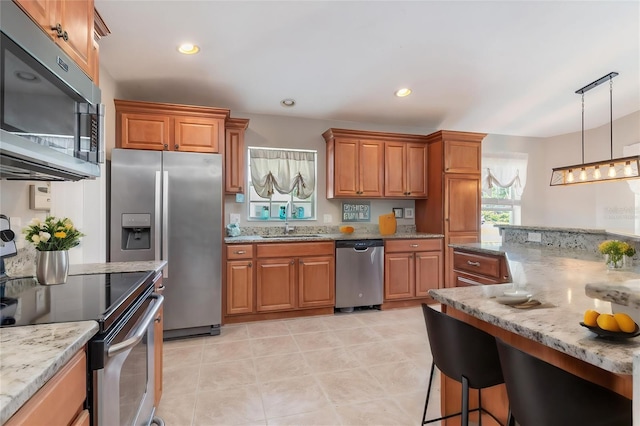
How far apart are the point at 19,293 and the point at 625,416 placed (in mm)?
2042

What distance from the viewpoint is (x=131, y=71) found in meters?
2.97

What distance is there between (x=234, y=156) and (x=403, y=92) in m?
2.09

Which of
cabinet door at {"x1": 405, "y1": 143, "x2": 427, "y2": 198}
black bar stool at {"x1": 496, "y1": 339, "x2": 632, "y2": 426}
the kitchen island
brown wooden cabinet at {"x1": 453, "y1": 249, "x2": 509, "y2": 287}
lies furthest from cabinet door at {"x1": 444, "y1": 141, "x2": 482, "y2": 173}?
black bar stool at {"x1": 496, "y1": 339, "x2": 632, "y2": 426}

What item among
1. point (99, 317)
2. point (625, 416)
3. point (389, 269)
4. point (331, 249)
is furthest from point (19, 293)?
point (389, 269)

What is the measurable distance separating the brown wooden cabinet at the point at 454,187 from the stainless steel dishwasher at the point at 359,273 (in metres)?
1.00

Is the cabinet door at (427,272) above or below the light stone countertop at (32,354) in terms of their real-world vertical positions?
below

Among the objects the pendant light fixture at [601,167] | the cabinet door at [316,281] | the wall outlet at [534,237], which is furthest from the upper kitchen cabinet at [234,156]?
the pendant light fixture at [601,167]

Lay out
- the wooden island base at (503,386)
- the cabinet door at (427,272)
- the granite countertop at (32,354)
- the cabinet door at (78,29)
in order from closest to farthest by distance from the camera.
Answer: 1. the granite countertop at (32,354)
2. the wooden island base at (503,386)
3. the cabinet door at (78,29)
4. the cabinet door at (427,272)

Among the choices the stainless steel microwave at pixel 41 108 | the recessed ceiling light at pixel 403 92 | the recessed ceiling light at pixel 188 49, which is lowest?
the stainless steel microwave at pixel 41 108

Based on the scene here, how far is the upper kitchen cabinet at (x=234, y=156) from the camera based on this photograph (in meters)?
3.55

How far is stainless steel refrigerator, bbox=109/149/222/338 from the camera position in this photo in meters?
2.82

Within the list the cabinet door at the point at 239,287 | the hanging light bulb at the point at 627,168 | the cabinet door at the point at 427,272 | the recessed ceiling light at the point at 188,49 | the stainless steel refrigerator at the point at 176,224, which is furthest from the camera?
the cabinet door at the point at 427,272

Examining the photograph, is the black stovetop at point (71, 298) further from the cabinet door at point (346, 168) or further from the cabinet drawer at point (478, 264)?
the cabinet door at point (346, 168)

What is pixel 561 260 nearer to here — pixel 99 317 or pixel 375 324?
pixel 375 324
